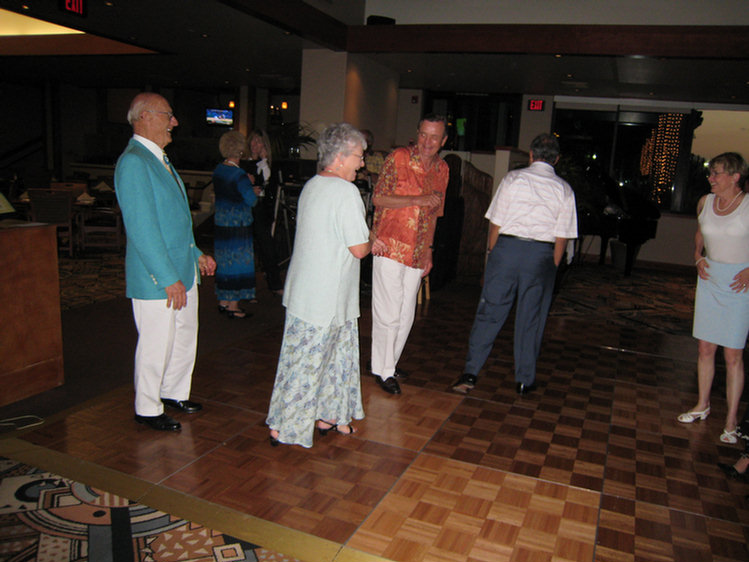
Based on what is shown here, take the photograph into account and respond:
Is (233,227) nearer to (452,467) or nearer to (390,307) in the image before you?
(390,307)

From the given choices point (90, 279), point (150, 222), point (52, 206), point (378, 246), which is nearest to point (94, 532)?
point (150, 222)

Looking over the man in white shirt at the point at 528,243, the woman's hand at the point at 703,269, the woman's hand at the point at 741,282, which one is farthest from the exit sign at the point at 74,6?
the woman's hand at the point at 741,282

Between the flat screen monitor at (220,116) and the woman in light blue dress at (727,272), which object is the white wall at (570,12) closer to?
the woman in light blue dress at (727,272)

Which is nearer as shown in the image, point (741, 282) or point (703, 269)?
point (741, 282)

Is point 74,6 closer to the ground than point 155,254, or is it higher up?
higher up

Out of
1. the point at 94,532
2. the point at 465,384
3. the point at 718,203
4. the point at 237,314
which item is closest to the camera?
the point at 94,532

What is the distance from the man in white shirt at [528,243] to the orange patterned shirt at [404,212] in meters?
0.43

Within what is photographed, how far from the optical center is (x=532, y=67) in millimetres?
8688

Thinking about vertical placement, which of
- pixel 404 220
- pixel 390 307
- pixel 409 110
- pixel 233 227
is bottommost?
pixel 390 307

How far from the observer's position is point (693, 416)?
10.8 feet

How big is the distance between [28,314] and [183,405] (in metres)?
0.93

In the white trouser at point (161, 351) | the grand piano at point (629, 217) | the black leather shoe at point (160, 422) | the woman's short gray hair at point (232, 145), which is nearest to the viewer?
the white trouser at point (161, 351)

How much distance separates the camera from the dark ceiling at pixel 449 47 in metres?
6.86

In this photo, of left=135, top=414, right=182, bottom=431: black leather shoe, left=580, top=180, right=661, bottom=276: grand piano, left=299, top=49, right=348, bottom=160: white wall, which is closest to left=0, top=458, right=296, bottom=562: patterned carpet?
left=135, top=414, right=182, bottom=431: black leather shoe
